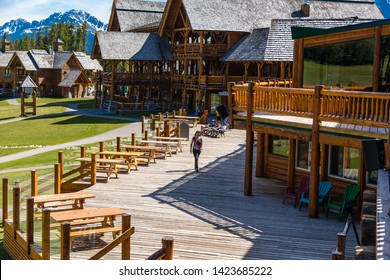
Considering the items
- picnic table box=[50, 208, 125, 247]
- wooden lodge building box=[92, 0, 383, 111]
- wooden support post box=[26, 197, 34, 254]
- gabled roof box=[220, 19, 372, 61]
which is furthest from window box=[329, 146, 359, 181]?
wooden lodge building box=[92, 0, 383, 111]

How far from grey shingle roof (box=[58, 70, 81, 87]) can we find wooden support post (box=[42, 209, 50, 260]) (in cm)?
7302

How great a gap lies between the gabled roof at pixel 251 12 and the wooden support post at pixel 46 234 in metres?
39.4

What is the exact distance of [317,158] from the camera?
661 inches

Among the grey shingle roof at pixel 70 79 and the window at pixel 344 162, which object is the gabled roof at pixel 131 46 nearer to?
the grey shingle roof at pixel 70 79

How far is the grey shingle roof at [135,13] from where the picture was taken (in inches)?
2773

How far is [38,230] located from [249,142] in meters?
7.45

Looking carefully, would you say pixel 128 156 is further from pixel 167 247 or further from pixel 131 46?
pixel 131 46

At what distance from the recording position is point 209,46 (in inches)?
2060

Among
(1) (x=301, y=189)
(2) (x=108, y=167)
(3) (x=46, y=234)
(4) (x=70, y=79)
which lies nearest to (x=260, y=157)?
(1) (x=301, y=189)

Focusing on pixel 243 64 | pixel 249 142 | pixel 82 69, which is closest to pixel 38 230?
pixel 249 142

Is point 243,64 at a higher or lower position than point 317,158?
higher

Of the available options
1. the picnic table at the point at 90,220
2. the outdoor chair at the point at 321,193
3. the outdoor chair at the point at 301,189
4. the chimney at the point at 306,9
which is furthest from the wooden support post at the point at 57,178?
the chimney at the point at 306,9

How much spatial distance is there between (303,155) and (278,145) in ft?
6.63
